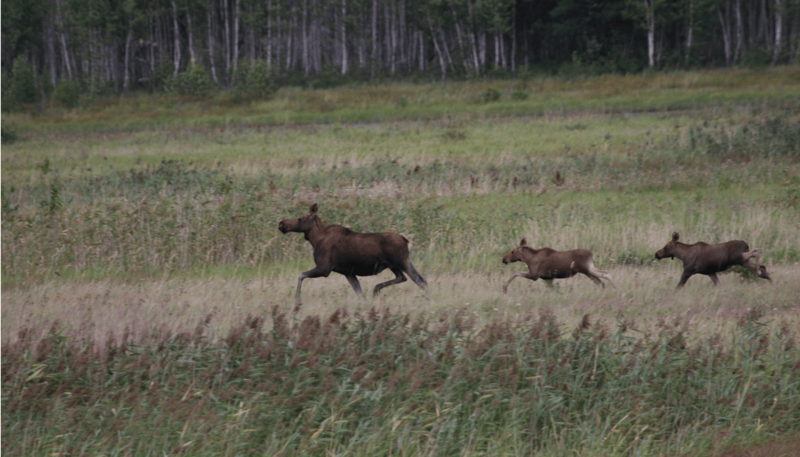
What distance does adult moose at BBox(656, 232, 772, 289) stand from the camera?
8359 mm

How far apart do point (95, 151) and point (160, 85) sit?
35.9 metres

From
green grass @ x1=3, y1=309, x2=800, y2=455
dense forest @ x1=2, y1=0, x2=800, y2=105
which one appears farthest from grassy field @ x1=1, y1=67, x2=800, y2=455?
dense forest @ x1=2, y1=0, x2=800, y2=105

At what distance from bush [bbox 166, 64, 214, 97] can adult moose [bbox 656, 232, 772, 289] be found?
145 ft

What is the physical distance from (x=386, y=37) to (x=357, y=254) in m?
57.6

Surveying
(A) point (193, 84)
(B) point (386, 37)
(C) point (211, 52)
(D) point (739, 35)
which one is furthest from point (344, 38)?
(D) point (739, 35)

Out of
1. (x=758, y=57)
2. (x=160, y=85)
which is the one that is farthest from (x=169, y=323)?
(x=160, y=85)

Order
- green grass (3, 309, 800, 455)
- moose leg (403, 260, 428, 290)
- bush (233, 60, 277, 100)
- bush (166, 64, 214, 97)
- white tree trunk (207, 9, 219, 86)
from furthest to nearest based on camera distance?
white tree trunk (207, 9, 219, 86) < bush (166, 64, 214, 97) < bush (233, 60, 277, 100) < moose leg (403, 260, 428, 290) < green grass (3, 309, 800, 455)

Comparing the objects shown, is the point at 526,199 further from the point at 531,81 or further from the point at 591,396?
the point at 531,81

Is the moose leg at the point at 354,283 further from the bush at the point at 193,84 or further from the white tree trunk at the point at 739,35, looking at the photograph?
the white tree trunk at the point at 739,35

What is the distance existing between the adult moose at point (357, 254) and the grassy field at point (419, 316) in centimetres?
36

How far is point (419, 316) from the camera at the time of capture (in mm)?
6969

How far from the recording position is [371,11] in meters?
64.6

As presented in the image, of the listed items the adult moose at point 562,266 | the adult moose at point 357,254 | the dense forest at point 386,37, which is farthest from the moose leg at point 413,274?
the dense forest at point 386,37

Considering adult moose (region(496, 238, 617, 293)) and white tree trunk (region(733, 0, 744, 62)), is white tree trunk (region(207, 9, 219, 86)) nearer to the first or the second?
white tree trunk (region(733, 0, 744, 62))
